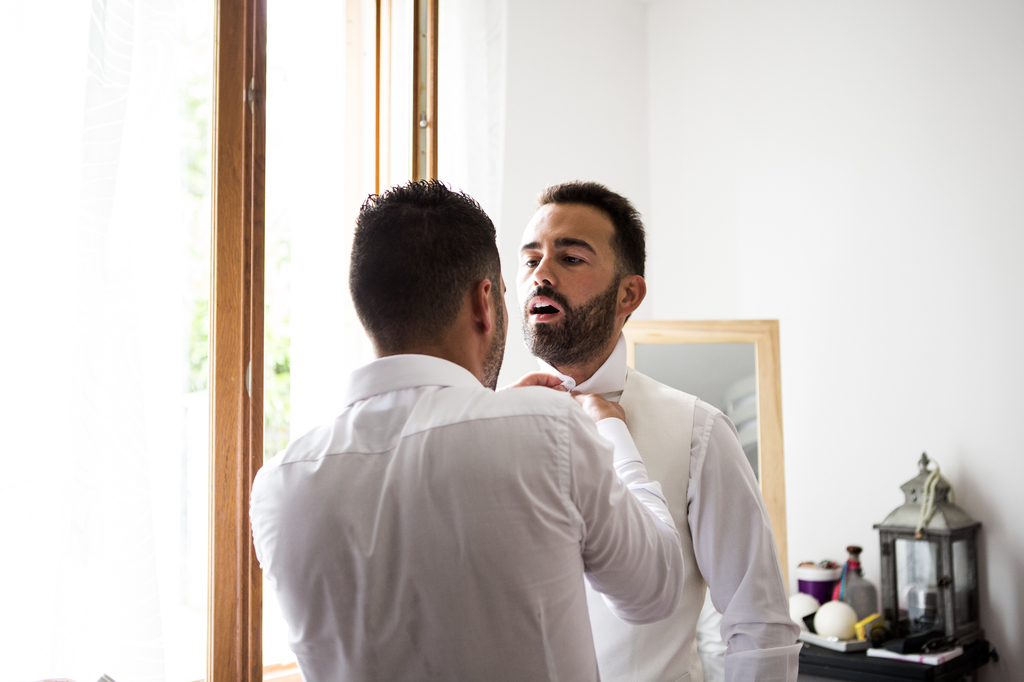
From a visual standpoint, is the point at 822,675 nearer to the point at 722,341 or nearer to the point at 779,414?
the point at 779,414

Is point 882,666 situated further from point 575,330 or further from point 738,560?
point 575,330

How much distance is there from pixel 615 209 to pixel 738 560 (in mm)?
660

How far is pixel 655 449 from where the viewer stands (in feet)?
4.21

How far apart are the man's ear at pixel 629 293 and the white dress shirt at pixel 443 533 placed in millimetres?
571

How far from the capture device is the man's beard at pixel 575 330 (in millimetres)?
1368

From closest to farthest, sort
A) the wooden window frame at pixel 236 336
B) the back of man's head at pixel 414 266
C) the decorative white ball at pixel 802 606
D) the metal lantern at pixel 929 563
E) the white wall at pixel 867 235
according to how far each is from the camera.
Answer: the back of man's head at pixel 414 266 → the wooden window frame at pixel 236 336 → the metal lantern at pixel 929 563 → the white wall at pixel 867 235 → the decorative white ball at pixel 802 606

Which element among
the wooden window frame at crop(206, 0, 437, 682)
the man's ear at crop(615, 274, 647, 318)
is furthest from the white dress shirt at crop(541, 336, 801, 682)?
the wooden window frame at crop(206, 0, 437, 682)

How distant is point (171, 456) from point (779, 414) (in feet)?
6.34

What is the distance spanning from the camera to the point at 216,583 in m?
1.92

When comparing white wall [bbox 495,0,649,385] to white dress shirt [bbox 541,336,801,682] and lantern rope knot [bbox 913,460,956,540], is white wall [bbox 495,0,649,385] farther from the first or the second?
white dress shirt [bbox 541,336,801,682]

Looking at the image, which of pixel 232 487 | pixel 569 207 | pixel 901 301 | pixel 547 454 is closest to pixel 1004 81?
pixel 901 301

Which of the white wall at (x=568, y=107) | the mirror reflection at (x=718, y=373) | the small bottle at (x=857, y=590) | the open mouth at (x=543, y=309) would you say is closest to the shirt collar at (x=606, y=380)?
the open mouth at (x=543, y=309)

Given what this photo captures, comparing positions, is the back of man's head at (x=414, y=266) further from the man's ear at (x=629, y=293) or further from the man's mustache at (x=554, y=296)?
the man's ear at (x=629, y=293)

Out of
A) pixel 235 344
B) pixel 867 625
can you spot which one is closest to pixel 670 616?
pixel 235 344
